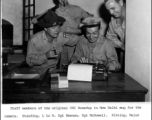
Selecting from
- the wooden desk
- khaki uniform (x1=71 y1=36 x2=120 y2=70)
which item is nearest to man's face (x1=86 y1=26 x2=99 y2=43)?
khaki uniform (x1=71 y1=36 x2=120 y2=70)

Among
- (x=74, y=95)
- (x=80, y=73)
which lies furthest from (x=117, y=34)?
(x=74, y=95)

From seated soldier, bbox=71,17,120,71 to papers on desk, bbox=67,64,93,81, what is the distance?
834 millimetres

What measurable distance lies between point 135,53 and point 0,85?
1.15m

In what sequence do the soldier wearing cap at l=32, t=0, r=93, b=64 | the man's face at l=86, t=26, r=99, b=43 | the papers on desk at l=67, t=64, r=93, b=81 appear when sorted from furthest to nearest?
the soldier wearing cap at l=32, t=0, r=93, b=64 < the man's face at l=86, t=26, r=99, b=43 < the papers on desk at l=67, t=64, r=93, b=81

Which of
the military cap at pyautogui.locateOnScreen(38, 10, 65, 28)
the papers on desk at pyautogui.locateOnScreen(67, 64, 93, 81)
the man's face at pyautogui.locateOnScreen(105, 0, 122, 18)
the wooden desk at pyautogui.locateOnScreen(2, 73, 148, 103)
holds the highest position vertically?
the man's face at pyautogui.locateOnScreen(105, 0, 122, 18)

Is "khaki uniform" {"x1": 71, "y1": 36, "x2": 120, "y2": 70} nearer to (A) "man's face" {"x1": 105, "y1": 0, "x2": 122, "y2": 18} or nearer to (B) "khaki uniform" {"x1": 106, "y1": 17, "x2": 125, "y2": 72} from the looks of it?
(B) "khaki uniform" {"x1": 106, "y1": 17, "x2": 125, "y2": 72}

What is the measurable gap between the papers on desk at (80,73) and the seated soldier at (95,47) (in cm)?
83

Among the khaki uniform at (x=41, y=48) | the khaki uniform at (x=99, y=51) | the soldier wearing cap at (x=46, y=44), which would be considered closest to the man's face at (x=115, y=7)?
the khaki uniform at (x=99, y=51)

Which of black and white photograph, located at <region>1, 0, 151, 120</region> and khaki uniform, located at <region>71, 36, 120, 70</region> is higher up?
khaki uniform, located at <region>71, 36, 120, 70</region>

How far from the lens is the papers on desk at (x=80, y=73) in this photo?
5.02 ft

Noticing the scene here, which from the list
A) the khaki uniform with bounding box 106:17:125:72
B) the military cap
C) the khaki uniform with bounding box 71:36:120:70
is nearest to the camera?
the khaki uniform with bounding box 71:36:120:70

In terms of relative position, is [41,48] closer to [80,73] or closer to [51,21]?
[51,21]

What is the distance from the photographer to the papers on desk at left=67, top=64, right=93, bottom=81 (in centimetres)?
153

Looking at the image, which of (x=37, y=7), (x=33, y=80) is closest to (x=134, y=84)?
(x=33, y=80)
